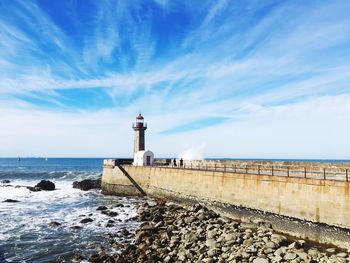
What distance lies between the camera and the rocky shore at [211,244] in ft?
39.8

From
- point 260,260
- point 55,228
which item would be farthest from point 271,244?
point 55,228

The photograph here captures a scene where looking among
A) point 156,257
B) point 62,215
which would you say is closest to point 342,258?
point 156,257

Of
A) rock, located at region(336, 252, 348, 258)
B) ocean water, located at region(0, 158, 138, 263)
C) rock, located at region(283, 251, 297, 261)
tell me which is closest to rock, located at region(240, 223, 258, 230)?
rock, located at region(283, 251, 297, 261)

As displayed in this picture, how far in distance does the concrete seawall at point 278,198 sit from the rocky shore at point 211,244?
0.56m

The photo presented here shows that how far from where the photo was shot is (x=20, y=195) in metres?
33.0

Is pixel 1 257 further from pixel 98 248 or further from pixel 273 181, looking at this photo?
pixel 273 181

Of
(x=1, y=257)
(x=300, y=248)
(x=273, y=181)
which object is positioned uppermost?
(x=273, y=181)

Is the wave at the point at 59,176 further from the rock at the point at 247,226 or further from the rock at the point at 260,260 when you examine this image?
the rock at the point at 260,260

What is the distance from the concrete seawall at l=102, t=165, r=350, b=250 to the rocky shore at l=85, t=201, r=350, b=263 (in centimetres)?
56

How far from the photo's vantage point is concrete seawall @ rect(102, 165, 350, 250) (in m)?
13.1

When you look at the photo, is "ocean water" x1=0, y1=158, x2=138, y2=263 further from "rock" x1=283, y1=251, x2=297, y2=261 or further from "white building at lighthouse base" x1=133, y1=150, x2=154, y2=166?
"rock" x1=283, y1=251, x2=297, y2=261

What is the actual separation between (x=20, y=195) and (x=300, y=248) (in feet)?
92.1

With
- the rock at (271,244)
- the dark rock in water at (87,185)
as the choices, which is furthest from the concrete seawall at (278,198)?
the dark rock in water at (87,185)

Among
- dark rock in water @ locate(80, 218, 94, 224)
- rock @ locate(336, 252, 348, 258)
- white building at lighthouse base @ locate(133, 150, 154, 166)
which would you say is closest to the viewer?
rock @ locate(336, 252, 348, 258)
